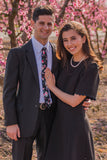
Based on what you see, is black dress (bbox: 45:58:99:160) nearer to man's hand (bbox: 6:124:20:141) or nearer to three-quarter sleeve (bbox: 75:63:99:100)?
three-quarter sleeve (bbox: 75:63:99:100)

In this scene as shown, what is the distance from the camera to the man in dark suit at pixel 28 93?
247cm

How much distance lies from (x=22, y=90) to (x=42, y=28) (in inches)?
24.2

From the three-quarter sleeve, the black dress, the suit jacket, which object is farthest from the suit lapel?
the three-quarter sleeve

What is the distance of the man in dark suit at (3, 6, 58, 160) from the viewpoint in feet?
8.12

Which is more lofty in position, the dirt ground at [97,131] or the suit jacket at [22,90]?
the suit jacket at [22,90]

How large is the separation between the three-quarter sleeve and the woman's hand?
245mm

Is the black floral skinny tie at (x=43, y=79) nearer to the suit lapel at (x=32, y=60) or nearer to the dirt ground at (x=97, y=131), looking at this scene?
the suit lapel at (x=32, y=60)

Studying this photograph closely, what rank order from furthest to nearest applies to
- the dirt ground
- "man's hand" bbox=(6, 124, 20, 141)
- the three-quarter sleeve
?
the dirt ground → "man's hand" bbox=(6, 124, 20, 141) → the three-quarter sleeve

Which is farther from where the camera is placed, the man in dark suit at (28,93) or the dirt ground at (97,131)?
the dirt ground at (97,131)

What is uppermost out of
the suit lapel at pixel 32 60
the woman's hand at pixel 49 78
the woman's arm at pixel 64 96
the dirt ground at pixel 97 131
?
the suit lapel at pixel 32 60

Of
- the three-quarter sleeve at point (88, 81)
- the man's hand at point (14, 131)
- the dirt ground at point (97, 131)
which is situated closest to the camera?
the three-quarter sleeve at point (88, 81)

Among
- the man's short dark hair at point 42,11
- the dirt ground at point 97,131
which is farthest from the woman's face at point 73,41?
the dirt ground at point 97,131

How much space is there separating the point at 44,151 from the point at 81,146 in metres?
0.40

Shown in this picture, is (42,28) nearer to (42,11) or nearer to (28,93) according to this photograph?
(42,11)
